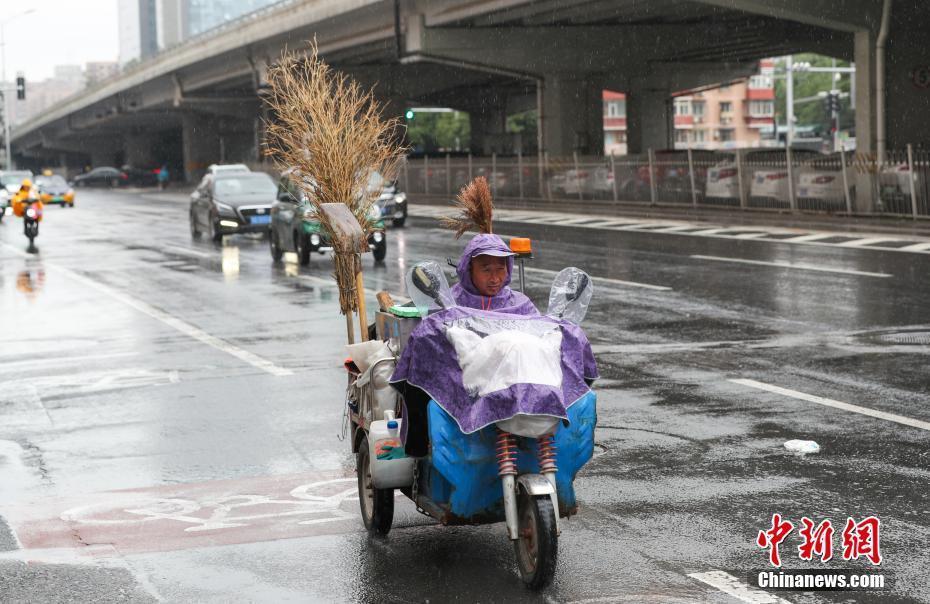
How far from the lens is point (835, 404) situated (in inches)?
385

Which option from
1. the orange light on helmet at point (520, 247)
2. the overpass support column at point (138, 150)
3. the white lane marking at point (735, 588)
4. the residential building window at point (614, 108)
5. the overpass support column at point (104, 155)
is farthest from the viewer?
the residential building window at point (614, 108)

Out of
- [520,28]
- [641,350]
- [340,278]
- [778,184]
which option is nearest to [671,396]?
[641,350]

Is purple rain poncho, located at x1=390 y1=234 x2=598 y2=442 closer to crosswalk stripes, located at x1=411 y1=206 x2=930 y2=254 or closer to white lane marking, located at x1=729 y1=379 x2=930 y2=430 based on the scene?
white lane marking, located at x1=729 y1=379 x2=930 y2=430

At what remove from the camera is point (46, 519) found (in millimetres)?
7312

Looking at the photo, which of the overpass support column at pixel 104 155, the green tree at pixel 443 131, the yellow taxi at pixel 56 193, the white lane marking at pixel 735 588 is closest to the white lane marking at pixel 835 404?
the white lane marking at pixel 735 588

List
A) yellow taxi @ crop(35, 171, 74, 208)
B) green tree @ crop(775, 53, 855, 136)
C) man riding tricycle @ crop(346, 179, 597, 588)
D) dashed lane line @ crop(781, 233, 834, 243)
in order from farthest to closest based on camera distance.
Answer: green tree @ crop(775, 53, 855, 136) < yellow taxi @ crop(35, 171, 74, 208) < dashed lane line @ crop(781, 233, 834, 243) < man riding tricycle @ crop(346, 179, 597, 588)

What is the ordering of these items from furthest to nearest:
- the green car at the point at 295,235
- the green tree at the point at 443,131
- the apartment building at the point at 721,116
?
1. the apartment building at the point at 721,116
2. the green tree at the point at 443,131
3. the green car at the point at 295,235

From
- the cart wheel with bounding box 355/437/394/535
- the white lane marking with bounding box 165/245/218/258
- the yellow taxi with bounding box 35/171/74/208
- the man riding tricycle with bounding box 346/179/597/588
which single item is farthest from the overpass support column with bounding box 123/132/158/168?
the man riding tricycle with bounding box 346/179/597/588

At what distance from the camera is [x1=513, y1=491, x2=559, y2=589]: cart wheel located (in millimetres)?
5594

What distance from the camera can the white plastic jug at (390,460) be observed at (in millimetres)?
6367

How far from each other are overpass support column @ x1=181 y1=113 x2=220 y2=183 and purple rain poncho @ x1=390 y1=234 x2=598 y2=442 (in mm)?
95582

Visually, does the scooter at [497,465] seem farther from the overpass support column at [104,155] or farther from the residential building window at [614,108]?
the residential building window at [614,108]

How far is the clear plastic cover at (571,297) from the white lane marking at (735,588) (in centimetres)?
129

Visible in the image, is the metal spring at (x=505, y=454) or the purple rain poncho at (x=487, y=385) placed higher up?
the purple rain poncho at (x=487, y=385)
